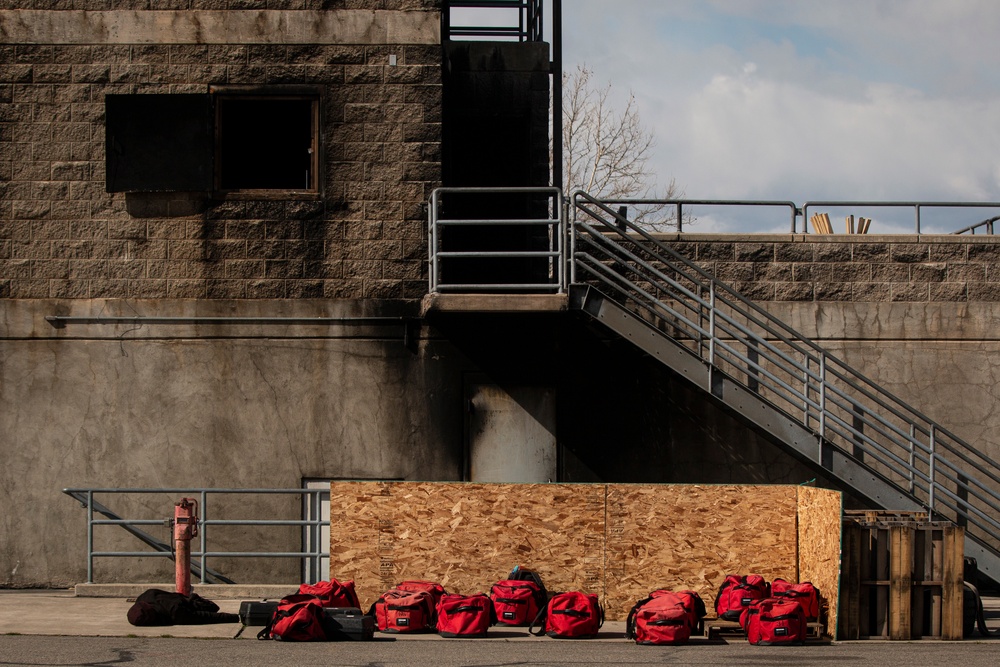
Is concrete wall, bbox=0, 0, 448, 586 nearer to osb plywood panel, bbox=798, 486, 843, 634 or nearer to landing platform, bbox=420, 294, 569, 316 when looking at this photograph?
landing platform, bbox=420, 294, 569, 316

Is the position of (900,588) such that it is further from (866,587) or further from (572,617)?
(572,617)

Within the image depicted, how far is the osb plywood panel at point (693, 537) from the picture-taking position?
1388cm

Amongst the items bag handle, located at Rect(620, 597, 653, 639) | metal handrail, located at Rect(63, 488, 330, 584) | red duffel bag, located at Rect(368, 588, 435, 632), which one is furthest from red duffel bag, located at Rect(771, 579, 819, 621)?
metal handrail, located at Rect(63, 488, 330, 584)

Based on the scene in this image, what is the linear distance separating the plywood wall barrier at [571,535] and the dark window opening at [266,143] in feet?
15.3

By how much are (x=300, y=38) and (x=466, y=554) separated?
6.80 meters

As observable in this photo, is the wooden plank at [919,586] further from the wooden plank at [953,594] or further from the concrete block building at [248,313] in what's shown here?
the concrete block building at [248,313]

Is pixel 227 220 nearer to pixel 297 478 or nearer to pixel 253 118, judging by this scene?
pixel 253 118

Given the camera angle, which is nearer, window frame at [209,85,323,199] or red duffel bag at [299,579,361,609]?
red duffel bag at [299,579,361,609]

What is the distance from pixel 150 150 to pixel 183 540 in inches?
196

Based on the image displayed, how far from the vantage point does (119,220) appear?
16.3m

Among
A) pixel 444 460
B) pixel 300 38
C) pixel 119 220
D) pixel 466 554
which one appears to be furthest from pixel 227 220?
pixel 466 554

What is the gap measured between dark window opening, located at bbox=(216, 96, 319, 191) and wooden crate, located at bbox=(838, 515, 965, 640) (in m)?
7.99

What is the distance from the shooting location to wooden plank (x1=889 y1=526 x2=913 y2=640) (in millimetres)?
12555

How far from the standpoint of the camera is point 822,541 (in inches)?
510
